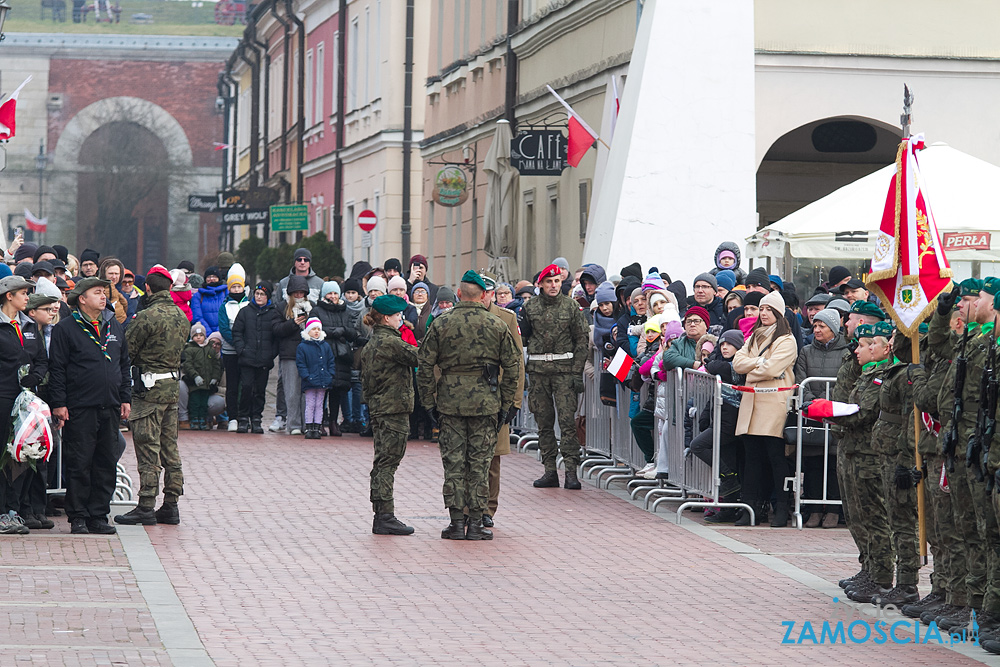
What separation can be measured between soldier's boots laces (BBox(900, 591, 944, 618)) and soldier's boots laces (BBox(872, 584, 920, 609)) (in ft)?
0.38

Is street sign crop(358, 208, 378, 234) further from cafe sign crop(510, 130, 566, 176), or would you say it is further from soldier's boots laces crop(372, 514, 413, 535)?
soldier's boots laces crop(372, 514, 413, 535)

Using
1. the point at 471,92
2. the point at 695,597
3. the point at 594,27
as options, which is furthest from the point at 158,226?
the point at 695,597

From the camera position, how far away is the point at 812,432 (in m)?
13.4

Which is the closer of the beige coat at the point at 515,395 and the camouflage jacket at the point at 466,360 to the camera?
the camouflage jacket at the point at 466,360

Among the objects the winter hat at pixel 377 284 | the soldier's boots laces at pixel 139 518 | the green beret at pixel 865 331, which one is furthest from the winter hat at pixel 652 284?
the green beret at pixel 865 331

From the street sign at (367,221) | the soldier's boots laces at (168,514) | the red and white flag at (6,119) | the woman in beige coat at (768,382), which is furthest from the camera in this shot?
the street sign at (367,221)

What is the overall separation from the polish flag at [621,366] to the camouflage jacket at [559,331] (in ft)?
0.86

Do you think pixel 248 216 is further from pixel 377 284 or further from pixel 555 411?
pixel 555 411

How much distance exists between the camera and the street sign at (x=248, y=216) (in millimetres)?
42219

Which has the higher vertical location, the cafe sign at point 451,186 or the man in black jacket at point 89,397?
the cafe sign at point 451,186

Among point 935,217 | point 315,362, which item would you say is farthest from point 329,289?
point 935,217

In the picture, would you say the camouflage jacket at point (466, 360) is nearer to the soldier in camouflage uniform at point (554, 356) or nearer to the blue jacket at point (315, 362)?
the soldier in camouflage uniform at point (554, 356)

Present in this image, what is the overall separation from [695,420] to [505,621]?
4.82 metres

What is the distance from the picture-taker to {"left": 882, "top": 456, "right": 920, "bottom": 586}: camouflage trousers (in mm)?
9859
